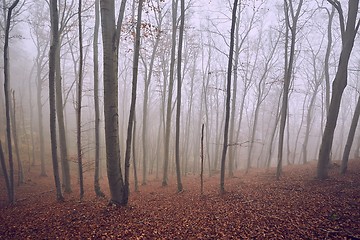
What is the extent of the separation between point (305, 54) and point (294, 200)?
1847 centimetres

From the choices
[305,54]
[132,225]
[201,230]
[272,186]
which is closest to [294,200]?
[272,186]

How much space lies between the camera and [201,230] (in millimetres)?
5367

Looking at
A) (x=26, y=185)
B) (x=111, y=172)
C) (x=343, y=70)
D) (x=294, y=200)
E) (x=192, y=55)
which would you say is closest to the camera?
(x=111, y=172)

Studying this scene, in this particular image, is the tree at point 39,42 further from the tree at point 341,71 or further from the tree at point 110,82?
the tree at point 341,71

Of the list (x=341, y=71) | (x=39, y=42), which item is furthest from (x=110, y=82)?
(x=39, y=42)

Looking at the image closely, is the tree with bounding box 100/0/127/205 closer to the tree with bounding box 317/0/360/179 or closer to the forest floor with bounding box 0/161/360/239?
the forest floor with bounding box 0/161/360/239

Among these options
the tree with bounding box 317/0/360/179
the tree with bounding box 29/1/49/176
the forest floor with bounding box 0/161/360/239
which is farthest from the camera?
the tree with bounding box 29/1/49/176

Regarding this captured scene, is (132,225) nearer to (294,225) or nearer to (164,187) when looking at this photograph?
(294,225)

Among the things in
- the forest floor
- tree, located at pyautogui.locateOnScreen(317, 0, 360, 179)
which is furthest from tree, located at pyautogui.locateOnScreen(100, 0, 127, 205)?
tree, located at pyautogui.locateOnScreen(317, 0, 360, 179)

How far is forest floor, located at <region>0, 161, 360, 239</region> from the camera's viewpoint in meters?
5.04

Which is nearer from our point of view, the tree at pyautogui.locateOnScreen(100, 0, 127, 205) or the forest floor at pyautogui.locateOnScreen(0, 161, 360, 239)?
the forest floor at pyautogui.locateOnScreen(0, 161, 360, 239)

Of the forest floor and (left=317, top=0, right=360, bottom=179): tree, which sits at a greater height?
(left=317, top=0, right=360, bottom=179): tree

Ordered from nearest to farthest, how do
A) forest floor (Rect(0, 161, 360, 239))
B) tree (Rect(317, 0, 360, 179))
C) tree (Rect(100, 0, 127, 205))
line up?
forest floor (Rect(0, 161, 360, 239)) < tree (Rect(100, 0, 127, 205)) < tree (Rect(317, 0, 360, 179))

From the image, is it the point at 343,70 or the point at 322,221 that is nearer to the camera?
the point at 322,221
